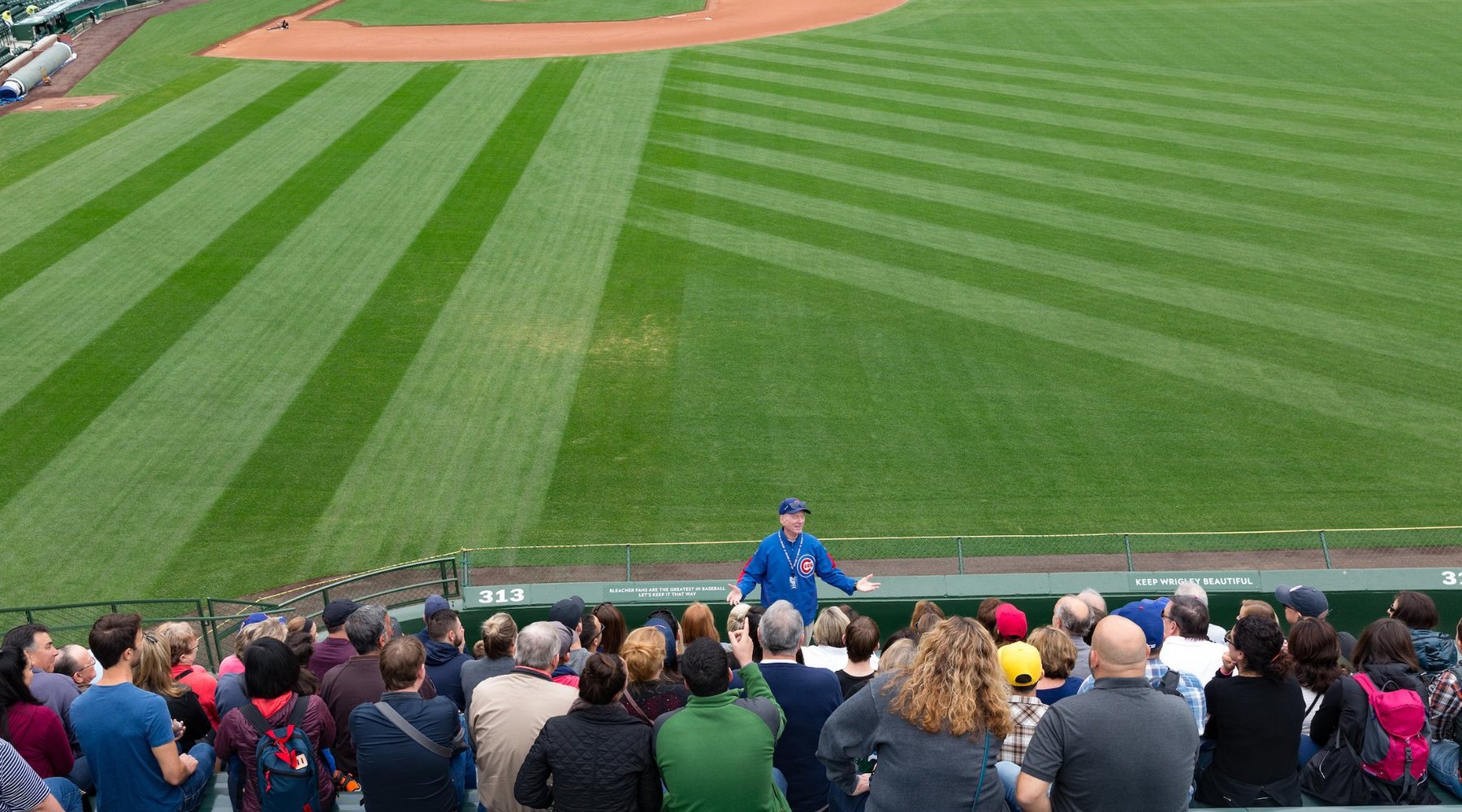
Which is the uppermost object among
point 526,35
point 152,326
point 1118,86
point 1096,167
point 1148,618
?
point 1148,618

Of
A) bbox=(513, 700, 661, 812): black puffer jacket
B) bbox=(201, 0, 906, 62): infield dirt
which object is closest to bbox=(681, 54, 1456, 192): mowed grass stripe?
bbox=(201, 0, 906, 62): infield dirt

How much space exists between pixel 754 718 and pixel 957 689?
94cm

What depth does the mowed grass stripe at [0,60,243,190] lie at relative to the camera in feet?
93.7

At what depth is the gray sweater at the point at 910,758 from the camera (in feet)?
16.5

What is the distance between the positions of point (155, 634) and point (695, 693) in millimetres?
3804

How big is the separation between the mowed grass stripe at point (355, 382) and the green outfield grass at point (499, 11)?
19.4 metres

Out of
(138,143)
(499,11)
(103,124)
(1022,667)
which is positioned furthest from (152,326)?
(499,11)

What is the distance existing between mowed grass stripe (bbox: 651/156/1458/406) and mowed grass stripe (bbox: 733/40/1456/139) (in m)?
10.8

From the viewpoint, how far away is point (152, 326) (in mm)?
20328

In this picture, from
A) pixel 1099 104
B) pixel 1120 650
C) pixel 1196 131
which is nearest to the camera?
pixel 1120 650

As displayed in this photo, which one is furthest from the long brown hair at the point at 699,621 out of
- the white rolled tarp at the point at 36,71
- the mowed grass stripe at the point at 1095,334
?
the white rolled tarp at the point at 36,71

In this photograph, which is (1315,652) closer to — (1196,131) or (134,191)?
(1196,131)

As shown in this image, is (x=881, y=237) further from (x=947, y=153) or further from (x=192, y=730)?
(x=192, y=730)

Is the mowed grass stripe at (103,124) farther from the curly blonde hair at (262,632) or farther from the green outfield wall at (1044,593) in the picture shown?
the curly blonde hair at (262,632)
